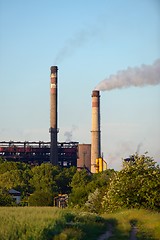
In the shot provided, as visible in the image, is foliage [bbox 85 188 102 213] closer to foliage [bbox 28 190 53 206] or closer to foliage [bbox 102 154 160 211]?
foliage [bbox 102 154 160 211]

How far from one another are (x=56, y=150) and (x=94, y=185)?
2423 cm

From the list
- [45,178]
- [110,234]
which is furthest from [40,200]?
[110,234]

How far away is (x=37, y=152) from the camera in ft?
293

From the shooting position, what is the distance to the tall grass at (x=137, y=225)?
20.0 meters

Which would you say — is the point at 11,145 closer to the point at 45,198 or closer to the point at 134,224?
the point at 45,198

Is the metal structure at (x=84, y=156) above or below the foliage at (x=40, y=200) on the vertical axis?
above

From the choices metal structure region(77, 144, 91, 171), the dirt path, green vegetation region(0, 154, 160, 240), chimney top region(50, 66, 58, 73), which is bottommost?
the dirt path

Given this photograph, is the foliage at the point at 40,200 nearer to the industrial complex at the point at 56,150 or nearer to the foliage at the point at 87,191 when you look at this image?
the foliage at the point at 87,191

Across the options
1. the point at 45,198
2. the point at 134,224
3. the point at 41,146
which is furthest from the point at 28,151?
the point at 134,224

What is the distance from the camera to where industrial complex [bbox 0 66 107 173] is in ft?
255

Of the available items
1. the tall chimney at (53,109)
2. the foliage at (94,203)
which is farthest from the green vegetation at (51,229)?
the tall chimney at (53,109)

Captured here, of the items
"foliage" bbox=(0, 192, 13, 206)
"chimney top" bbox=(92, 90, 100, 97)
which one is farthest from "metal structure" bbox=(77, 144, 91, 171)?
"foliage" bbox=(0, 192, 13, 206)

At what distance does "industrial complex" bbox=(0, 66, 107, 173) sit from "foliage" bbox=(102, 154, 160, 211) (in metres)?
40.0

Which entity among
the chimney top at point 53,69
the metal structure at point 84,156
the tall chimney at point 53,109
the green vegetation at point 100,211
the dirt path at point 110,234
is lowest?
the dirt path at point 110,234
